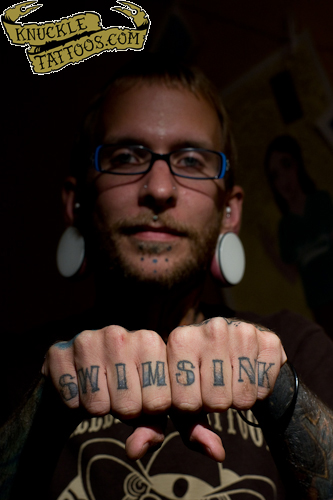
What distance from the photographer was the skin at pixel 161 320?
610mm

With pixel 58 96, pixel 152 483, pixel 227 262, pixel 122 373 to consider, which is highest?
pixel 58 96

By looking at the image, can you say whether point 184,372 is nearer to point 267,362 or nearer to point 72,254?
point 267,362

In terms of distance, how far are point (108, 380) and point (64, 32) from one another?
0.89 meters

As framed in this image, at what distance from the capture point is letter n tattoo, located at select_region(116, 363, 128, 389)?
609 mm

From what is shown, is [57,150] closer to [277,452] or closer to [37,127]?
[37,127]

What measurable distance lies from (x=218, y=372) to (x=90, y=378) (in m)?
0.20

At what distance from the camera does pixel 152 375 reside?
0.61m

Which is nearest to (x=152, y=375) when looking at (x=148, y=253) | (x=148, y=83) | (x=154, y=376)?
(x=154, y=376)

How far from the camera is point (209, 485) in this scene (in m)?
1.01

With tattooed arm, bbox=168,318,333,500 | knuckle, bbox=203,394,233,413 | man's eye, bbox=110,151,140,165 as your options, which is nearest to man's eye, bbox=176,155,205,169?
man's eye, bbox=110,151,140,165

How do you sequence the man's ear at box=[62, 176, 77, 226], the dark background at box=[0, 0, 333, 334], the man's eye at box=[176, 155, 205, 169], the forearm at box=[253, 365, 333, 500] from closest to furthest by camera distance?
the forearm at box=[253, 365, 333, 500] < the man's eye at box=[176, 155, 205, 169] < the man's ear at box=[62, 176, 77, 226] < the dark background at box=[0, 0, 333, 334]

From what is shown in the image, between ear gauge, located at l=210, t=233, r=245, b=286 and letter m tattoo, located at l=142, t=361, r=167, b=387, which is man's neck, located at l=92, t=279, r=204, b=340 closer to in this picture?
ear gauge, located at l=210, t=233, r=245, b=286

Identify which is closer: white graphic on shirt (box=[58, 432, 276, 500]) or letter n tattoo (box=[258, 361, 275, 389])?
letter n tattoo (box=[258, 361, 275, 389])

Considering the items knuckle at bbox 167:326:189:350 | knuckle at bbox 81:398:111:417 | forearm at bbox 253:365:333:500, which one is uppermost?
knuckle at bbox 167:326:189:350
